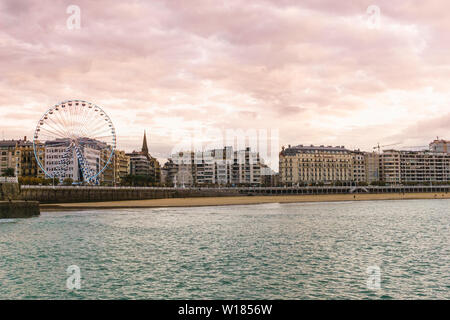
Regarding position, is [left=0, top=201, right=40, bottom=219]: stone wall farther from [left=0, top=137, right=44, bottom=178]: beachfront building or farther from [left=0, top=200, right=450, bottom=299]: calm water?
[left=0, top=137, right=44, bottom=178]: beachfront building

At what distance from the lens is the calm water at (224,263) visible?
17344 mm

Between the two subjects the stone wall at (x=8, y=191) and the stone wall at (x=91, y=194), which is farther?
the stone wall at (x=91, y=194)

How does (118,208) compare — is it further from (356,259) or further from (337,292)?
(337,292)

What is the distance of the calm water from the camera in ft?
56.9

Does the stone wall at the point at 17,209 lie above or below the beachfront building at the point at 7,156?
below

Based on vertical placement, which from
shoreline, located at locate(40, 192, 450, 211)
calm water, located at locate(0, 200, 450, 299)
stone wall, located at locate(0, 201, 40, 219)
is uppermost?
stone wall, located at locate(0, 201, 40, 219)

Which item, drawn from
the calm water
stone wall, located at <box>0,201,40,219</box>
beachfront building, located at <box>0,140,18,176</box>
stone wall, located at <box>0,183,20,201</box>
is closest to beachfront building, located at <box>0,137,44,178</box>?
beachfront building, located at <box>0,140,18,176</box>

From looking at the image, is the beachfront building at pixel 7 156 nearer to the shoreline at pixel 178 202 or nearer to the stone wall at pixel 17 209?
the shoreline at pixel 178 202

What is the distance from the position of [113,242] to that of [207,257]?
9.04 metres

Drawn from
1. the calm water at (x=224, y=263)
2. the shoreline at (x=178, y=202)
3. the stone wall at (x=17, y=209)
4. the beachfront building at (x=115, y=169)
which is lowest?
the shoreline at (x=178, y=202)

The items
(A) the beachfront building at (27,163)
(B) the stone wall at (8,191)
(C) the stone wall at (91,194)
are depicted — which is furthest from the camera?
(A) the beachfront building at (27,163)

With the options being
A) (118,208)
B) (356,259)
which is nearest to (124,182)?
(118,208)

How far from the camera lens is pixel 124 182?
17738cm

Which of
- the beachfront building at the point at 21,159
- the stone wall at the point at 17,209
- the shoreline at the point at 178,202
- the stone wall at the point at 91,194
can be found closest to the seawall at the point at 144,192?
the stone wall at the point at 91,194
